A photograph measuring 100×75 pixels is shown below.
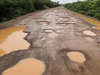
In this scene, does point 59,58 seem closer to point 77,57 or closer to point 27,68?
point 77,57

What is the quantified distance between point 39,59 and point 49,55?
0.55 meters

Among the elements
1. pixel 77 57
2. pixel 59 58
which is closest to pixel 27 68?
pixel 59 58

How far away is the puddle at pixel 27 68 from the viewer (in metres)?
3.60

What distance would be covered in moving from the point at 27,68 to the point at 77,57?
224cm

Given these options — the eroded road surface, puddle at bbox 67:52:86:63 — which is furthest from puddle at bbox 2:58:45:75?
puddle at bbox 67:52:86:63

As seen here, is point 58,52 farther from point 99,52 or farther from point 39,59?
point 99,52

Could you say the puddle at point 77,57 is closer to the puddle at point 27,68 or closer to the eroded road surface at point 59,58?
the eroded road surface at point 59,58

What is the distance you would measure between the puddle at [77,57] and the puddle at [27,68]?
4.60 feet

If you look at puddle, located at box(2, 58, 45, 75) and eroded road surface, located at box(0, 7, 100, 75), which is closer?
puddle, located at box(2, 58, 45, 75)

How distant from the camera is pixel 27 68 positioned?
382 cm

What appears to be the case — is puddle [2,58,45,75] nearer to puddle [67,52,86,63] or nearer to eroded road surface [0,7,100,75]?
eroded road surface [0,7,100,75]

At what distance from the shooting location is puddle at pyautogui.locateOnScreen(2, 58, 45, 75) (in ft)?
11.8

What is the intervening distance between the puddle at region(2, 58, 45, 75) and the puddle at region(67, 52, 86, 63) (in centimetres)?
140

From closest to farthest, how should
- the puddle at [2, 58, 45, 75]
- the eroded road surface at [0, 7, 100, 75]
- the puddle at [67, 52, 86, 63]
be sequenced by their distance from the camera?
the puddle at [2, 58, 45, 75]
the eroded road surface at [0, 7, 100, 75]
the puddle at [67, 52, 86, 63]
